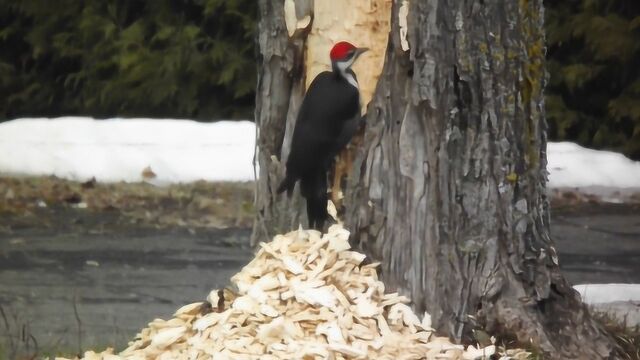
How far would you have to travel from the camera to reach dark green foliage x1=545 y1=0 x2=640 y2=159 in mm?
9844

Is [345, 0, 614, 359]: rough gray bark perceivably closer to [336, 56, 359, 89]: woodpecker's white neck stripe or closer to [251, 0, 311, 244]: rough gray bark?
[336, 56, 359, 89]: woodpecker's white neck stripe

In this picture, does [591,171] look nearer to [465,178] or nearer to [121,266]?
[121,266]

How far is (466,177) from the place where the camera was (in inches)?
153

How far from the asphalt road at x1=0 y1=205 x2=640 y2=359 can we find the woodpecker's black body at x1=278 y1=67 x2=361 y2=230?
3.73 ft

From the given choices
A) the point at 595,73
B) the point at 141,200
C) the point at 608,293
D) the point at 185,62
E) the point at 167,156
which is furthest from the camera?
the point at 185,62

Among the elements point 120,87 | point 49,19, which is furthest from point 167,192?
point 49,19

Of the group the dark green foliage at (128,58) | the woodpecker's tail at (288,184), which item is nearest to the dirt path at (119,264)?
the woodpecker's tail at (288,184)

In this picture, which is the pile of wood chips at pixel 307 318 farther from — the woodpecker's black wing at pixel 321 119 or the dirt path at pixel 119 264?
the dirt path at pixel 119 264

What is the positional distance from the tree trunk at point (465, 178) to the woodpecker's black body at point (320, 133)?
8 cm

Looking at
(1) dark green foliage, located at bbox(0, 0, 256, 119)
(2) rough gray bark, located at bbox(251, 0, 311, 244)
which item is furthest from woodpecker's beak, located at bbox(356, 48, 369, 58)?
(1) dark green foliage, located at bbox(0, 0, 256, 119)

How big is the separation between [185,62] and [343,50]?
679cm

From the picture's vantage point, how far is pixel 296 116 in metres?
4.19

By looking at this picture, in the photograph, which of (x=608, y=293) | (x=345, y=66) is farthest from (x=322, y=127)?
(x=608, y=293)

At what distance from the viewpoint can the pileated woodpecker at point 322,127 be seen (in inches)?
159
